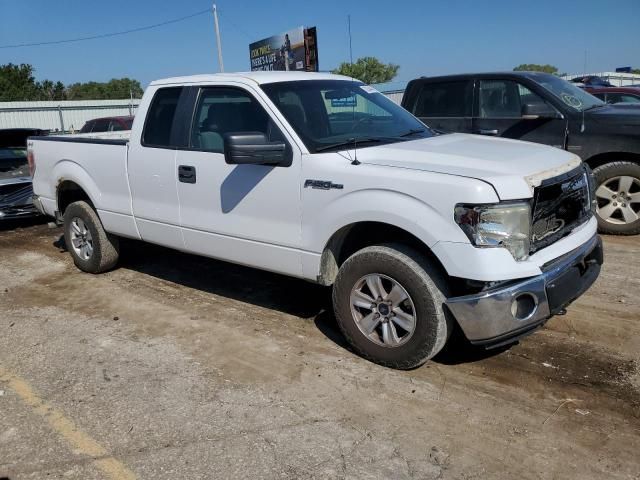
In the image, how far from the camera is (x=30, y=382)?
398cm

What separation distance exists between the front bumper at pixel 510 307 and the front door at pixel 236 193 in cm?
136

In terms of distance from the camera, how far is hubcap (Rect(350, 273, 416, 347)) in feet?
12.2

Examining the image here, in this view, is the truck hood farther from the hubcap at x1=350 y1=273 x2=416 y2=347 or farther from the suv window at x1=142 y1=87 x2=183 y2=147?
the suv window at x1=142 y1=87 x2=183 y2=147

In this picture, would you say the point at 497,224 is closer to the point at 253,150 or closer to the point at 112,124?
the point at 253,150

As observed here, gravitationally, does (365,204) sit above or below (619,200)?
above

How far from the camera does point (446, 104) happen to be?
7.86 metres

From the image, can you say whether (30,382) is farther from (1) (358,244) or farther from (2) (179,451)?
(1) (358,244)

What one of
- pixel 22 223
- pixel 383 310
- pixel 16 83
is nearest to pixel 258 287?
pixel 383 310

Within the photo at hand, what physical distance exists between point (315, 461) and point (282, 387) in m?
0.83

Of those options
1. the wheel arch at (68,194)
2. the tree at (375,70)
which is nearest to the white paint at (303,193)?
the wheel arch at (68,194)

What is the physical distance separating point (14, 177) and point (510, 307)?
26.8 feet

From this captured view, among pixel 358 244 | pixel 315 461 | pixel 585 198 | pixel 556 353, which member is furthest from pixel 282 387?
pixel 585 198

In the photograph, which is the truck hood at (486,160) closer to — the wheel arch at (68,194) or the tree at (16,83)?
the wheel arch at (68,194)

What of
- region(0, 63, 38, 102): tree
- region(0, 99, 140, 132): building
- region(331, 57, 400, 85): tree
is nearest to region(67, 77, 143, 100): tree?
region(0, 63, 38, 102): tree
